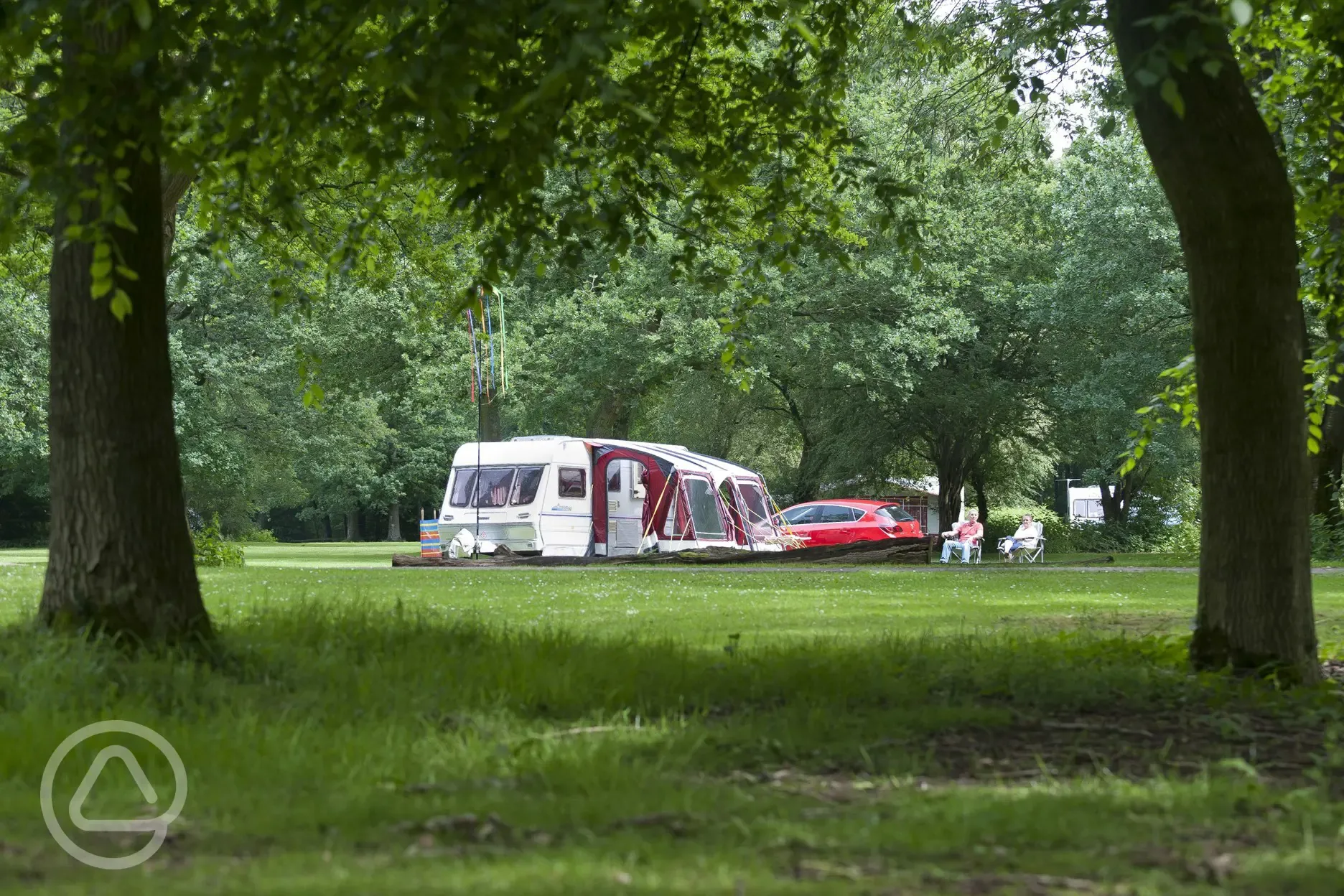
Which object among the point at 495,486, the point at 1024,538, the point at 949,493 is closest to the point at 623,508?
the point at 495,486

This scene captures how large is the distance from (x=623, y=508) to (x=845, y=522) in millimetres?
8645

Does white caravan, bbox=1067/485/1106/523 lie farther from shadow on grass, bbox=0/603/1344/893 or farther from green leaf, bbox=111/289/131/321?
green leaf, bbox=111/289/131/321

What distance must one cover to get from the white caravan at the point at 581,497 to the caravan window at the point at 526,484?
0.05 ft

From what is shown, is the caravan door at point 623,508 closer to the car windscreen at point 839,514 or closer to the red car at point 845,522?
the red car at point 845,522

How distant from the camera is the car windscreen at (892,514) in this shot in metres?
37.9

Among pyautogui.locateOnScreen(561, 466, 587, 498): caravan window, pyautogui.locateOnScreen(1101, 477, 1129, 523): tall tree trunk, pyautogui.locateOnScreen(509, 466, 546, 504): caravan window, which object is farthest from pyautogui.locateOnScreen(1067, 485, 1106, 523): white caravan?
pyautogui.locateOnScreen(509, 466, 546, 504): caravan window

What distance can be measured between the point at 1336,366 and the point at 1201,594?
176 inches

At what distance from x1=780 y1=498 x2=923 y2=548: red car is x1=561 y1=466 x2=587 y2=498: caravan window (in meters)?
7.06

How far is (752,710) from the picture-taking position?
6910mm

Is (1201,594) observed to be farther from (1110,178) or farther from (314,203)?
(1110,178)

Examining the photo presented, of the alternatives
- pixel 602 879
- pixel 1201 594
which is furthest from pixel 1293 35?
pixel 602 879

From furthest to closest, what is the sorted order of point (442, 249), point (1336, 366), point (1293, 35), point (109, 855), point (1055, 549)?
point (1055, 549) → point (442, 249) → point (1336, 366) → point (1293, 35) → point (109, 855)

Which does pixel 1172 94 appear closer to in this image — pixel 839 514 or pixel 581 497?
pixel 581 497

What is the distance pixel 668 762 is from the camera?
5695 mm
